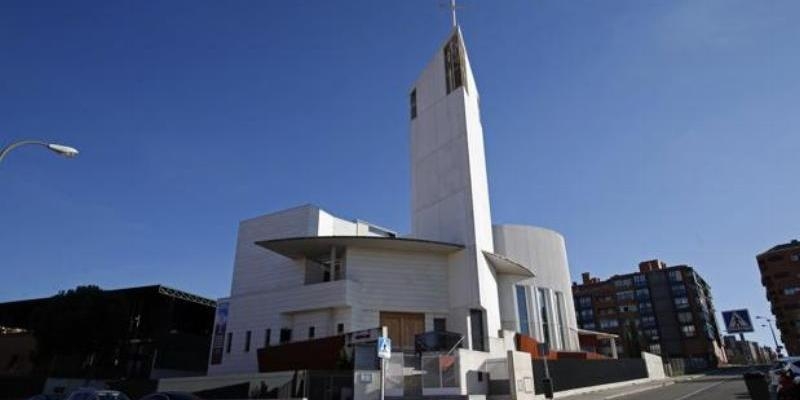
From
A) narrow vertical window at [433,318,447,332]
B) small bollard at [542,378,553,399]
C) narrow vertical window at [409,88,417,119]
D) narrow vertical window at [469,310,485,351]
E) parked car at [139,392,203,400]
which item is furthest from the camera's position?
narrow vertical window at [409,88,417,119]

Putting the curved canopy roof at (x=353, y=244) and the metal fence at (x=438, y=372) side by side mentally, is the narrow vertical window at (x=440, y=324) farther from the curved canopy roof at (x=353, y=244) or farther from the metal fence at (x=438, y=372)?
the metal fence at (x=438, y=372)

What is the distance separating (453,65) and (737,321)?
27.3 metres

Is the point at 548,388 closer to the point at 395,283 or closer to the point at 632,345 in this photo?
the point at 395,283

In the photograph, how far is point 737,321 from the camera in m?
24.1

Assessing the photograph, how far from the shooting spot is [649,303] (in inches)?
4195

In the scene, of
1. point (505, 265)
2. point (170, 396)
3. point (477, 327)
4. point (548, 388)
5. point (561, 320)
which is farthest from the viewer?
point (561, 320)

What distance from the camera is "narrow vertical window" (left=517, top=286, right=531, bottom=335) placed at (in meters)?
41.7

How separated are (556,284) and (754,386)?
3226 centimetres

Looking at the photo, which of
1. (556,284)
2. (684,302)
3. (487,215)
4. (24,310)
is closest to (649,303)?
(684,302)

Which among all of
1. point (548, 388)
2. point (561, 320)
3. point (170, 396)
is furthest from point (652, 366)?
point (170, 396)

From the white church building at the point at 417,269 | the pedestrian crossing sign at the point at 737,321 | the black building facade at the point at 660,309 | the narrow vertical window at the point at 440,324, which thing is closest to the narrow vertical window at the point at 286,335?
the white church building at the point at 417,269

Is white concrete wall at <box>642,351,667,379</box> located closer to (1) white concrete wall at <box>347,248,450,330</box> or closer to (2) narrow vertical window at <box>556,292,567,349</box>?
(2) narrow vertical window at <box>556,292,567,349</box>

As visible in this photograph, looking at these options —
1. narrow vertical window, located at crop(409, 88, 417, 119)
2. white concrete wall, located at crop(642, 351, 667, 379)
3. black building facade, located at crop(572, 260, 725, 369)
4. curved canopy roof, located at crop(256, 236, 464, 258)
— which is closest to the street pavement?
white concrete wall, located at crop(642, 351, 667, 379)

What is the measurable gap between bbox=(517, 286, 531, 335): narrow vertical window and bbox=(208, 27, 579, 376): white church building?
10 cm
